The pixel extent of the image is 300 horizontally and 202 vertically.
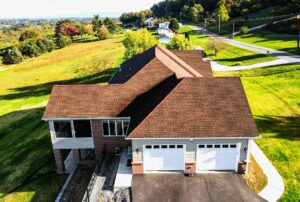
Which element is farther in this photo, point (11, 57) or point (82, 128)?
point (11, 57)

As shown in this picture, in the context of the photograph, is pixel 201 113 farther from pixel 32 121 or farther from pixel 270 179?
pixel 32 121

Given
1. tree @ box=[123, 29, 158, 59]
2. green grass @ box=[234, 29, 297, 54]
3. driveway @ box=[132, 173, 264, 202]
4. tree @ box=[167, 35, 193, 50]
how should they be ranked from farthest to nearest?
green grass @ box=[234, 29, 297, 54]
tree @ box=[167, 35, 193, 50]
tree @ box=[123, 29, 158, 59]
driveway @ box=[132, 173, 264, 202]

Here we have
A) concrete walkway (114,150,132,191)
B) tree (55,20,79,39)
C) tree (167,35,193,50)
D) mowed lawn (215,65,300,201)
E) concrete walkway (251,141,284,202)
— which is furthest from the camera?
tree (55,20,79,39)

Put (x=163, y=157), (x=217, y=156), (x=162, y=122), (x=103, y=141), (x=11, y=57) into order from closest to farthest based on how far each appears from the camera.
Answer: (x=162, y=122)
(x=217, y=156)
(x=163, y=157)
(x=103, y=141)
(x=11, y=57)

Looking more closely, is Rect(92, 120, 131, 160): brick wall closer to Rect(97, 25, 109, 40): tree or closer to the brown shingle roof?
the brown shingle roof

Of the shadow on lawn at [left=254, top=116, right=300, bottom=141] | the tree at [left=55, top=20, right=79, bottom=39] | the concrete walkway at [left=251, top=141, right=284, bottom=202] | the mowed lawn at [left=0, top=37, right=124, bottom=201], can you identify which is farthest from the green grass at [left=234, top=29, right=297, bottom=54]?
the tree at [left=55, top=20, right=79, bottom=39]

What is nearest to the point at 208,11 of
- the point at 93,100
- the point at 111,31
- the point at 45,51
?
the point at 111,31

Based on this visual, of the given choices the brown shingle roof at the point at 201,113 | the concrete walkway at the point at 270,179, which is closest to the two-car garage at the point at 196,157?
the brown shingle roof at the point at 201,113

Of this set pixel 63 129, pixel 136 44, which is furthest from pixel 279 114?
pixel 136 44
